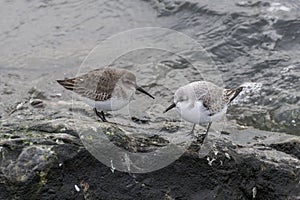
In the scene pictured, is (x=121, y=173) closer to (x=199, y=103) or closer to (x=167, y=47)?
(x=199, y=103)

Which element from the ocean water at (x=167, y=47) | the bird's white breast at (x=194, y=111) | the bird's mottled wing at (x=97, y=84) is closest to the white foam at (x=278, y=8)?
the ocean water at (x=167, y=47)

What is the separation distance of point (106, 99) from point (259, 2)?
790cm

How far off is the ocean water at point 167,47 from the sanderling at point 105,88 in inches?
92.4

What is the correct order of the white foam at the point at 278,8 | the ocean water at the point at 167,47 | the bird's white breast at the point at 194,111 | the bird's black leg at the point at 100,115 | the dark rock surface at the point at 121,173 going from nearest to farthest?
the dark rock surface at the point at 121,173, the bird's white breast at the point at 194,111, the bird's black leg at the point at 100,115, the ocean water at the point at 167,47, the white foam at the point at 278,8

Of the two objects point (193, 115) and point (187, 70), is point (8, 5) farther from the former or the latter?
point (193, 115)

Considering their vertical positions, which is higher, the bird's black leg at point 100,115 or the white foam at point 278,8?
the bird's black leg at point 100,115

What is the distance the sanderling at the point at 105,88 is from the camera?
7293 millimetres

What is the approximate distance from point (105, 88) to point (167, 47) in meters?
5.57

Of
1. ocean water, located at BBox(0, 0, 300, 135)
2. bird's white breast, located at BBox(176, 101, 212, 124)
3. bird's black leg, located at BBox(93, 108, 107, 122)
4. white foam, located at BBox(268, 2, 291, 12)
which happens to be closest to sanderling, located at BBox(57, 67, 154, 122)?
bird's black leg, located at BBox(93, 108, 107, 122)

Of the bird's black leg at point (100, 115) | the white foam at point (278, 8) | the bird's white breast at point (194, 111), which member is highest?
the bird's white breast at point (194, 111)

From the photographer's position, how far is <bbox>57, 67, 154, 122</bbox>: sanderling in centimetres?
729

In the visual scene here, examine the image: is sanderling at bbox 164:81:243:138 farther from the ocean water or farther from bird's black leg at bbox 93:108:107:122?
the ocean water

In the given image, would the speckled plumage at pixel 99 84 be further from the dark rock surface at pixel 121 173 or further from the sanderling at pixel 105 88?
the dark rock surface at pixel 121 173

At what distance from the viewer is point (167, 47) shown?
1273cm
